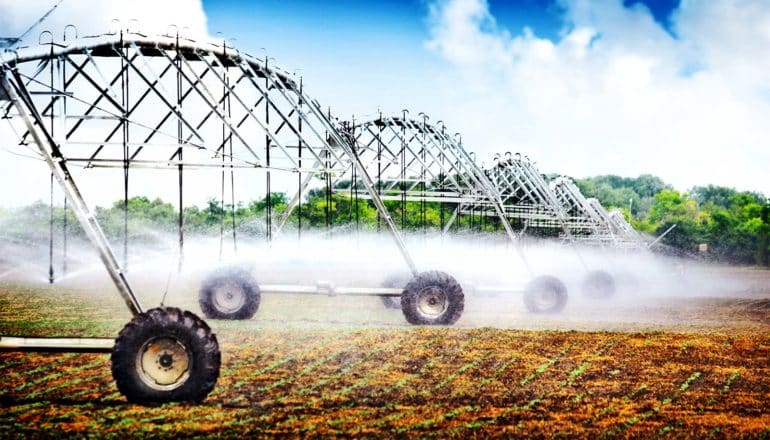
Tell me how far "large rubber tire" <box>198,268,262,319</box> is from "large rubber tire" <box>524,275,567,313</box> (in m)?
7.76

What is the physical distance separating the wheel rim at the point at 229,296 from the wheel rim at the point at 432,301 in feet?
13.5

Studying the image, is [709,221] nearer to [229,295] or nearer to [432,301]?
[432,301]

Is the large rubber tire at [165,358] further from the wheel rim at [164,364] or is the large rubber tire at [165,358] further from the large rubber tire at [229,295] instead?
the large rubber tire at [229,295]

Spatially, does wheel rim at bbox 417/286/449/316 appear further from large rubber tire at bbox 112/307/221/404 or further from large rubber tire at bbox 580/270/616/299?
large rubber tire at bbox 580/270/616/299

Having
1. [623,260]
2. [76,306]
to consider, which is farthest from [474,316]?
[623,260]

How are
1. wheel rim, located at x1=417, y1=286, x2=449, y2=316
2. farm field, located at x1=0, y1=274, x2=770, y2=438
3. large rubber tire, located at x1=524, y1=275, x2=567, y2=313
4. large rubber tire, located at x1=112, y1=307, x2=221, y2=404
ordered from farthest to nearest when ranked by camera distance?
large rubber tire, located at x1=524, y1=275, x2=567, y2=313
wheel rim, located at x1=417, y1=286, x2=449, y2=316
large rubber tire, located at x1=112, y1=307, x2=221, y2=404
farm field, located at x1=0, y1=274, x2=770, y2=438

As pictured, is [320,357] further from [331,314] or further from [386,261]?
[386,261]

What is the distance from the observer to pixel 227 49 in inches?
705

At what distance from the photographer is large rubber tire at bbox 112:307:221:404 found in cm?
1048

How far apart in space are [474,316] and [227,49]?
9.71 m

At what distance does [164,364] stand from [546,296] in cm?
1489

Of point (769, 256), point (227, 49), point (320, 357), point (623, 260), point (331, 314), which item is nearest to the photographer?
point (320, 357)

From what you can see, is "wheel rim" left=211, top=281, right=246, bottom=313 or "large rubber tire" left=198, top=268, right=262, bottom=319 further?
"wheel rim" left=211, top=281, right=246, bottom=313

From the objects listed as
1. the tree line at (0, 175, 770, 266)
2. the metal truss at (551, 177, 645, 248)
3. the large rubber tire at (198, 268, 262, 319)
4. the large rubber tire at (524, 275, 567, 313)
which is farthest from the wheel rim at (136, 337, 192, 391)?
the metal truss at (551, 177, 645, 248)
